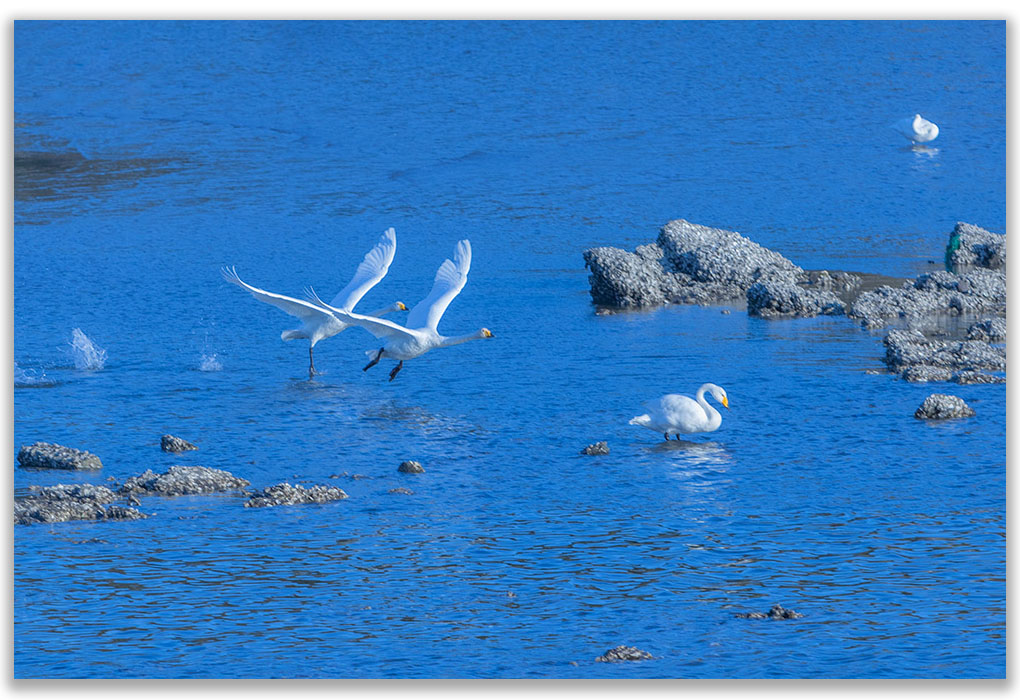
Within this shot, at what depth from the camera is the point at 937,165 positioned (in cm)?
3406

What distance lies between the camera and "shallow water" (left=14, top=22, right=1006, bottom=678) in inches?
452

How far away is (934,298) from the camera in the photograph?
2300cm

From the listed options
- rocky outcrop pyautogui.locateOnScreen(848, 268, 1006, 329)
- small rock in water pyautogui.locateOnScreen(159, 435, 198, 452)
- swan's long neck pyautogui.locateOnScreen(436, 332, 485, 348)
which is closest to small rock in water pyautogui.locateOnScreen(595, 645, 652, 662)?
small rock in water pyautogui.locateOnScreen(159, 435, 198, 452)

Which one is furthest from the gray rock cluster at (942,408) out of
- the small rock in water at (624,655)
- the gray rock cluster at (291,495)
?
the small rock in water at (624,655)

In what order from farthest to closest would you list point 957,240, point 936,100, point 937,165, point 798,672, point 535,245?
point 936,100 < point 937,165 < point 535,245 < point 957,240 < point 798,672

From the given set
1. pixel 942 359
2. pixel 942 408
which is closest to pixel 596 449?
pixel 942 408

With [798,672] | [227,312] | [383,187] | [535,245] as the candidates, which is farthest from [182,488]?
[383,187]

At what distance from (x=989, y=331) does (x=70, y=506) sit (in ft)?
41.5

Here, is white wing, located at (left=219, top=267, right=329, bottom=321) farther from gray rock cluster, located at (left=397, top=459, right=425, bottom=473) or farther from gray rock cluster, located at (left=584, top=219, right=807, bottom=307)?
gray rock cluster, located at (left=584, top=219, right=807, bottom=307)

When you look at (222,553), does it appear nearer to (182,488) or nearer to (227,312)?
(182,488)

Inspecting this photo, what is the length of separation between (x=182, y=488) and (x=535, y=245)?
15590 millimetres

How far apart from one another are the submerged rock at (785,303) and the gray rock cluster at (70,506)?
1178cm

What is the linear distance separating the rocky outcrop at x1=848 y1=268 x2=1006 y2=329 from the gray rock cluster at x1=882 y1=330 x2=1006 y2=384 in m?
2.18

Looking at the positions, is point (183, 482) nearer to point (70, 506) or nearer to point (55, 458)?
point (70, 506)
